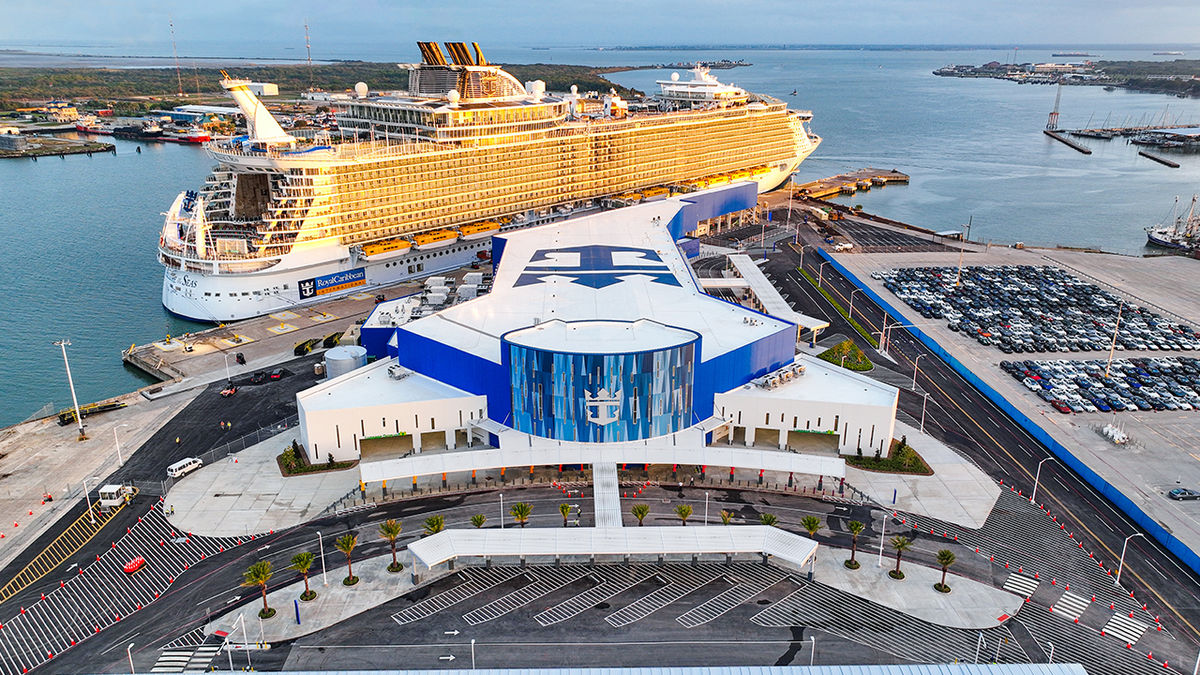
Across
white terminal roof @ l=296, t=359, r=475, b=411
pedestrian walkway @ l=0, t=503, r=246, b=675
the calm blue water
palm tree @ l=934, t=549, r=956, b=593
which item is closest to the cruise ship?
the calm blue water

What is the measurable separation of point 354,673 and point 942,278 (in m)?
101

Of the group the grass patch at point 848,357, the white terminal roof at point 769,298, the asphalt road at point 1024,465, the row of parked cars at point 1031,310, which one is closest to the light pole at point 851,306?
the asphalt road at point 1024,465

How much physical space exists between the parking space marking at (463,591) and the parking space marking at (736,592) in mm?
11648

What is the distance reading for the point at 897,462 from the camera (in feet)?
206

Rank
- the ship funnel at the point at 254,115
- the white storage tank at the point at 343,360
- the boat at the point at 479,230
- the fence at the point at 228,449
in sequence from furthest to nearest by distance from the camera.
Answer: the boat at the point at 479,230 → the ship funnel at the point at 254,115 → the white storage tank at the point at 343,360 → the fence at the point at 228,449

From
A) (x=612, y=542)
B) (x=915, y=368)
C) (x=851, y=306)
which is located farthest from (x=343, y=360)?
(x=851, y=306)

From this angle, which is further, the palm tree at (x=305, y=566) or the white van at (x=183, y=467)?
the white van at (x=183, y=467)

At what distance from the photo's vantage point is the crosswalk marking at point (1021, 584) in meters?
47.9

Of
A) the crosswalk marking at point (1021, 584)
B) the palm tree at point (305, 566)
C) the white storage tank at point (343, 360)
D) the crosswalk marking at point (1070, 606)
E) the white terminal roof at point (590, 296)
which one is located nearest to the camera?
the palm tree at point (305, 566)

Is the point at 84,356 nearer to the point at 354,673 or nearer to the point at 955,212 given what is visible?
the point at 354,673

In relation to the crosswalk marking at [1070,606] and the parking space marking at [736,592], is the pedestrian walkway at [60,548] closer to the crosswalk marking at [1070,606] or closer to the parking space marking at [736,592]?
the parking space marking at [736,592]

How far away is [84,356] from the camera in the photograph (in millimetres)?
85625

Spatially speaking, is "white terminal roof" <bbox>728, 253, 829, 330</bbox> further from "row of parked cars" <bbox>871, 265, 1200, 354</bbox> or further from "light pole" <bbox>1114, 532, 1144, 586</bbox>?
"light pole" <bbox>1114, 532, 1144, 586</bbox>

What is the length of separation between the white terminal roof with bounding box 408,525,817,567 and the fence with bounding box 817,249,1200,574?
25090 millimetres
